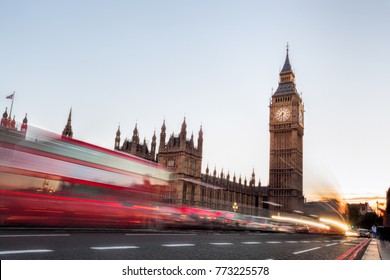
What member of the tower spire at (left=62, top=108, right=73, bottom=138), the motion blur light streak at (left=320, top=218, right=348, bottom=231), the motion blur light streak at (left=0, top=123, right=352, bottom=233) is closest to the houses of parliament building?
the tower spire at (left=62, top=108, right=73, bottom=138)

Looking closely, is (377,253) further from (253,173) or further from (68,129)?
(253,173)

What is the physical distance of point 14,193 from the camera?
9578mm

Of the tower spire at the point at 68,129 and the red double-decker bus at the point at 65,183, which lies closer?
the red double-decker bus at the point at 65,183

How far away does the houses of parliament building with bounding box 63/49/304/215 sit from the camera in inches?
2365

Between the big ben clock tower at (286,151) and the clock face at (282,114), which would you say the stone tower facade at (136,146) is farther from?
the clock face at (282,114)

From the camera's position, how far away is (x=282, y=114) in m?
80.1

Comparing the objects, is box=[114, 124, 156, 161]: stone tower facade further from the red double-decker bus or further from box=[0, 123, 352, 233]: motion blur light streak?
the red double-decker bus

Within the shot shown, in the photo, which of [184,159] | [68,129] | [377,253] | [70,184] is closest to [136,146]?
[184,159]

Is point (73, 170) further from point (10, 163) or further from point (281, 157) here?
point (281, 157)

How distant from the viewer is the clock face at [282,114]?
261 ft

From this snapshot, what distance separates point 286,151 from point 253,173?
29.4ft

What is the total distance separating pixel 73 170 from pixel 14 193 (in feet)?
5.52

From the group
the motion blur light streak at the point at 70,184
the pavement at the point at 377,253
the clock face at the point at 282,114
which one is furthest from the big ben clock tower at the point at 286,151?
the pavement at the point at 377,253
